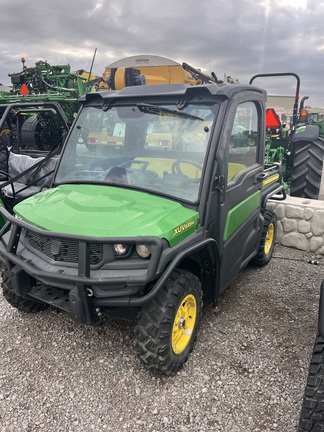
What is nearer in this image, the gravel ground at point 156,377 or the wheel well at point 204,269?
the gravel ground at point 156,377

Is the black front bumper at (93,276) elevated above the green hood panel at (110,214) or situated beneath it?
situated beneath

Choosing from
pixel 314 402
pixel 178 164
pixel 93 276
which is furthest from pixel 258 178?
pixel 314 402

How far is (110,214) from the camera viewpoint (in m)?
2.44

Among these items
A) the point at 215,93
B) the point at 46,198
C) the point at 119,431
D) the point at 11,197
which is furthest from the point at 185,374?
the point at 11,197

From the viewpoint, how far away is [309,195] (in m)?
6.33

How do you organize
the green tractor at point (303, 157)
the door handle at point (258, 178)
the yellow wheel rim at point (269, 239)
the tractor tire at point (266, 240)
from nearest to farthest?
the door handle at point (258, 178)
the tractor tire at point (266, 240)
the yellow wheel rim at point (269, 239)
the green tractor at point (303, 157)

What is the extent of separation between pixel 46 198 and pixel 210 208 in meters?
1.29

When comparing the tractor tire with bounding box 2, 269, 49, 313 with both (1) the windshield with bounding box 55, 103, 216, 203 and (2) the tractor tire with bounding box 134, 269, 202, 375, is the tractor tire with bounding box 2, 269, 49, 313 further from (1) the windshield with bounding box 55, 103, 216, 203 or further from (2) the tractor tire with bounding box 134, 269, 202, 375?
(2) the tractor tire with bounding box 134, 269, 202, 375

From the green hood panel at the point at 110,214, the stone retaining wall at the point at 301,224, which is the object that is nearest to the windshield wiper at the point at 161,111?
the green hood panel at the point at 110,214

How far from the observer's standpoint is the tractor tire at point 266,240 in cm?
419

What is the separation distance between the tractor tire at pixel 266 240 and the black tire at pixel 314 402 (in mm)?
2306

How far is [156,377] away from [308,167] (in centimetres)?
491

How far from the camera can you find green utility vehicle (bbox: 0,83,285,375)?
228cm

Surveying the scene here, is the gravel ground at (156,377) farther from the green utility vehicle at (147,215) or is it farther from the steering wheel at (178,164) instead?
the steering wheel at (178,164)
